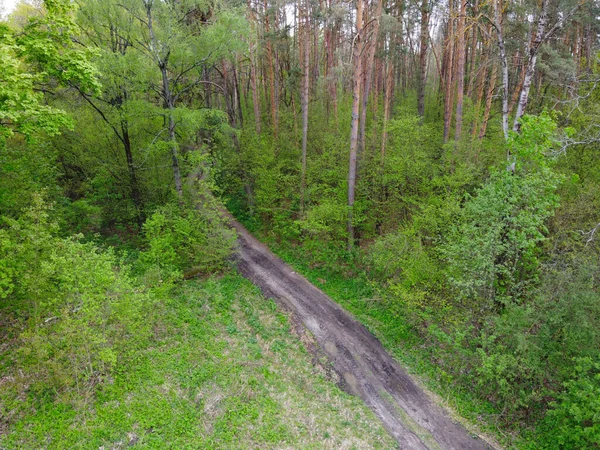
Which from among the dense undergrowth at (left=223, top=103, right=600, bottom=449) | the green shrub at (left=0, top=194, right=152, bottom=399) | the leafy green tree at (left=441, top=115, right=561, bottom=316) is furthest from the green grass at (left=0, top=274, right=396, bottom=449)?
the leafy green tree at (left=441, top=115, right=561, bottom=316)

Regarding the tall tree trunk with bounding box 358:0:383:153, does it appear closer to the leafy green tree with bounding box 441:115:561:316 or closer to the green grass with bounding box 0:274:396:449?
the leafy green tree with bounding box 441:115:561:316

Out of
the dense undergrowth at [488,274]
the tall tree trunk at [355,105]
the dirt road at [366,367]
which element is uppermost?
the tall tree trunk at [355,105]

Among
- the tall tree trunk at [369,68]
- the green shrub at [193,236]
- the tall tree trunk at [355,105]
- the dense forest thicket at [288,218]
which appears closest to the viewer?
the dense forest thicket at [288,218]

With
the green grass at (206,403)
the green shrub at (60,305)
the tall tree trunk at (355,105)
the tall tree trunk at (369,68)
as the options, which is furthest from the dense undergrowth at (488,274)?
the green shrub at (60,305)

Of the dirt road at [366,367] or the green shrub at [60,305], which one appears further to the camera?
the dirt road at [366,367]

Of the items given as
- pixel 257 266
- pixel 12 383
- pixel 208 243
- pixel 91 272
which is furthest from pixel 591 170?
pixel 12 383

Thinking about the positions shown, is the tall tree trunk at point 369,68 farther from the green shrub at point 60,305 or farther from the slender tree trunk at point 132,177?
the green shrub at point 60,305
